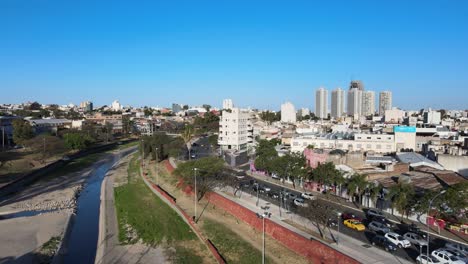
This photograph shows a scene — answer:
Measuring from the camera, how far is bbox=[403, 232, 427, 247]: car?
19969mm

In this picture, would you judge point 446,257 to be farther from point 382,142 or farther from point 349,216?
point 382,142

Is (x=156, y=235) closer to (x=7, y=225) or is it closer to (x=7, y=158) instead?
(x=7, y=225)

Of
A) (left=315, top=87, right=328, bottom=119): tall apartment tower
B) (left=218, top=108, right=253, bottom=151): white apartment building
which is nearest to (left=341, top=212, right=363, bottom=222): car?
(left=218, top=108, right=253, bottom=151): white apartment building

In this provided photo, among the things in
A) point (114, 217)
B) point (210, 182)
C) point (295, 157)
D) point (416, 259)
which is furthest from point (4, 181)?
point (416, 259)

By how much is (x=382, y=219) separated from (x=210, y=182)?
14665 millimetres

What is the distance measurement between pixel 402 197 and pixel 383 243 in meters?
5.39

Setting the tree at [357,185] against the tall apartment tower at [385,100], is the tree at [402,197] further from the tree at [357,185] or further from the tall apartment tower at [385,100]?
the tall apartment tower at [385,100]

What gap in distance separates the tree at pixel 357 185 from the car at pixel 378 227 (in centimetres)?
546

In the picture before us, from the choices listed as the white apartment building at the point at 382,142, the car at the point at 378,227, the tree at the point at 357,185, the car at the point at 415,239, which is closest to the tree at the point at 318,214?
the car at the point at 378,227

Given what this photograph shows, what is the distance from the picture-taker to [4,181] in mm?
43844

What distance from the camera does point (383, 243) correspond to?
66.0 feet

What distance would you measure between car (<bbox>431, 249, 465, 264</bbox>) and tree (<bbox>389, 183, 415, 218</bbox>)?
252 inches

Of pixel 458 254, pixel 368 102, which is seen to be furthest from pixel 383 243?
pixel 368 102

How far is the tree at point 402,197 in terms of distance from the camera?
24.2m
